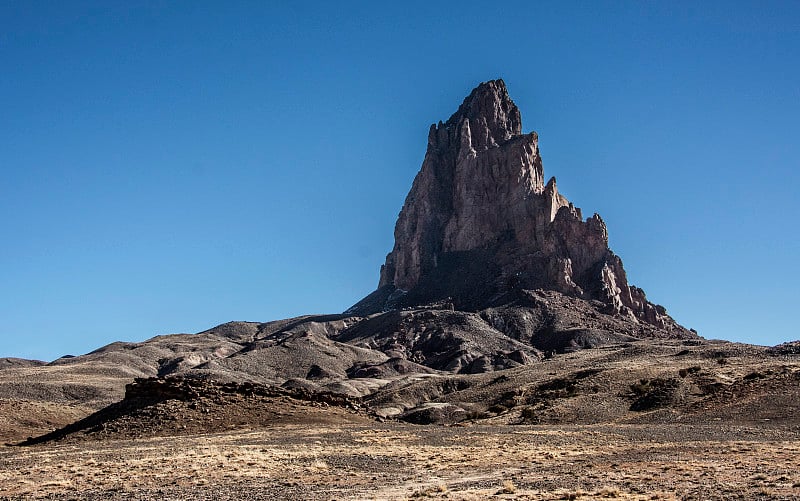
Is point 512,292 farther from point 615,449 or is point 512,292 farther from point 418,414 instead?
point 615,449

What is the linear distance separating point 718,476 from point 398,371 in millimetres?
103968

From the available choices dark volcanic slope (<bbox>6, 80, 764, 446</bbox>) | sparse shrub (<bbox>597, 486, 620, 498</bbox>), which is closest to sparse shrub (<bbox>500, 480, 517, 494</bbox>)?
sparse shrub (<bbox>597, 486, 620, 498</bbox>)

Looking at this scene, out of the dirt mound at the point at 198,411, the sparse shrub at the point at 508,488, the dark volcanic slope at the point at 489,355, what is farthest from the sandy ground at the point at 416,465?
the dark volcanic slope at the point at 489,355

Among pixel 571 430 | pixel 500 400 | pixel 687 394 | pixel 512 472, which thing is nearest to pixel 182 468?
pixel 512 472

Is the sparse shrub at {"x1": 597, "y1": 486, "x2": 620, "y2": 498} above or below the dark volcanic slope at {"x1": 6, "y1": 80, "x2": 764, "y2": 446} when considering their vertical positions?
below

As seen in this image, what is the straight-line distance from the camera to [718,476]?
25.9 metres

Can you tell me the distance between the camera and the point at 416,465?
102 ft

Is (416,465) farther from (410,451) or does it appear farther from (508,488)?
(508,488)

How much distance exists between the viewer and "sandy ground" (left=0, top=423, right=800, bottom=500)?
81.4 feet

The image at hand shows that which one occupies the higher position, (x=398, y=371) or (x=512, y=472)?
(x=398, y=371)

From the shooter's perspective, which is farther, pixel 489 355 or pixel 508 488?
pixel 489 355

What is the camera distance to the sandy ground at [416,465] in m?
24.8

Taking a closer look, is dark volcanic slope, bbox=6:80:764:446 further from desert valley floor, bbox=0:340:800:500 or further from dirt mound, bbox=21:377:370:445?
desert valley floor, bbox=0:340:800:500

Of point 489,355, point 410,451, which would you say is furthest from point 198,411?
point 489,355
